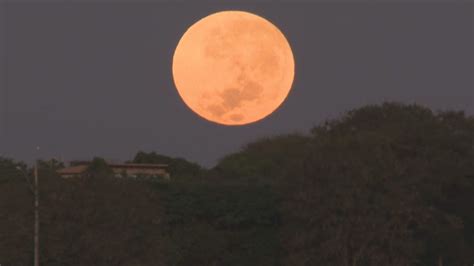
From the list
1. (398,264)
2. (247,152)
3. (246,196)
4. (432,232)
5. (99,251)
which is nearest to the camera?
(99,251)

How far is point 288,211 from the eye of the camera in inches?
1607

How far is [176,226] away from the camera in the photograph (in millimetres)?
42938

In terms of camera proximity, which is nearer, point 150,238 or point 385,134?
point 150,238

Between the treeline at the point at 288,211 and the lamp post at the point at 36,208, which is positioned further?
the treeline at the point at 288,211

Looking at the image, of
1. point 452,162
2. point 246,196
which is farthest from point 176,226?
point 452,162

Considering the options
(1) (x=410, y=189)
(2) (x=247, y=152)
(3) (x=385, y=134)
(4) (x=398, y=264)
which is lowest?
(4) (x=398, y=264)

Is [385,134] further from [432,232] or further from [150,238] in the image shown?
[150,238]

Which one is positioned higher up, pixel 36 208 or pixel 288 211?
pixel 288 211

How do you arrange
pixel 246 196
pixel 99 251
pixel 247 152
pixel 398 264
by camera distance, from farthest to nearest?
pixel 247 152
pixel 246 196
pixel 398 264
pixel 99 251

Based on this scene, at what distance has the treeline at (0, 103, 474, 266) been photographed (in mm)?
34781

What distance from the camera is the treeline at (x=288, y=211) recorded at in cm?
3478

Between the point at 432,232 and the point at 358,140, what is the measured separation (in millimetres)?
4417

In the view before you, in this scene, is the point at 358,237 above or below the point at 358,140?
below

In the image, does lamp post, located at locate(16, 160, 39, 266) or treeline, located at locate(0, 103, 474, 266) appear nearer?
lamp post, located at locate(16, 160, 39, 266)
